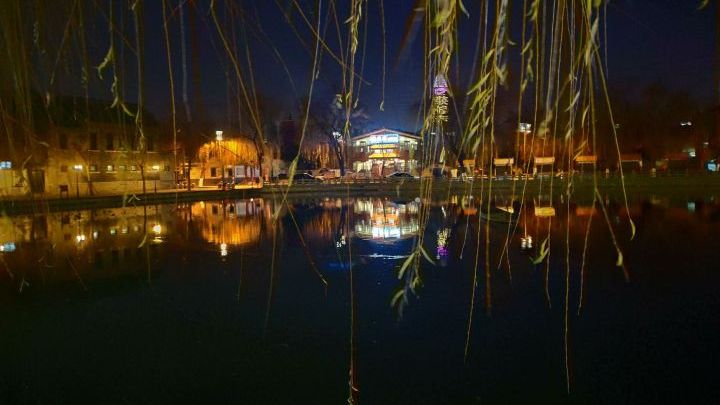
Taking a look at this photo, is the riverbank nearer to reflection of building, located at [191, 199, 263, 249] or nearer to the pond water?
reflection of building, located at [191, 199, 263, 249]

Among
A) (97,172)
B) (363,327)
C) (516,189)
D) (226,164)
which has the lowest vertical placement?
(363,327)

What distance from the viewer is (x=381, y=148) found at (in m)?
52.5

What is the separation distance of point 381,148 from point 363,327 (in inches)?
1832

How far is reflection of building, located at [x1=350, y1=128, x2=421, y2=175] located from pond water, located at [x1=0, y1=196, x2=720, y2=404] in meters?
42.5

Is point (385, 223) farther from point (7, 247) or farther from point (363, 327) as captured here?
point (7, 247)

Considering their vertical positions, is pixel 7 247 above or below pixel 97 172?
below

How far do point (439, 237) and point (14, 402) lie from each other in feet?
36.9

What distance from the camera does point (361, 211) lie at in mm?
23094

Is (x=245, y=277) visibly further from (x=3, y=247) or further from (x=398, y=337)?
(x=3, y=247)

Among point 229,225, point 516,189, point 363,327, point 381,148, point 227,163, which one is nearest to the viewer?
point 363,327

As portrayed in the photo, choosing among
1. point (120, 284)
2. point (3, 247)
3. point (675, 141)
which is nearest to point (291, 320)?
point (120, 284)

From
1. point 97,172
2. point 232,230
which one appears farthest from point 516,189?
point 97,172

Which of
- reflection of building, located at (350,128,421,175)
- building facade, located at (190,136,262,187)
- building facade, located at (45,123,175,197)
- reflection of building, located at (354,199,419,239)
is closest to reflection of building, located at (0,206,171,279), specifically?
reflection of building, located at (354,199,419,239)

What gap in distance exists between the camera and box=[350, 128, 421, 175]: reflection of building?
5438 cm
